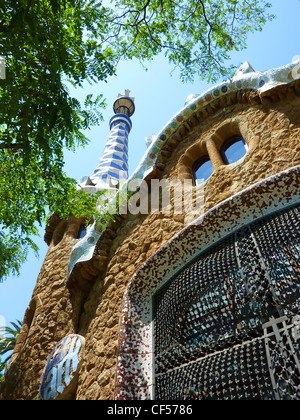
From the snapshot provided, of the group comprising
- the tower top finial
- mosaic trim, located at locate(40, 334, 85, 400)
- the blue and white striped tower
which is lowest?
mosaic trim, located at locate(40, 334, 85, 400)

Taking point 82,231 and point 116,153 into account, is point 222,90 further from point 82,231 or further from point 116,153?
point 116,153

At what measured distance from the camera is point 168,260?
112 inches

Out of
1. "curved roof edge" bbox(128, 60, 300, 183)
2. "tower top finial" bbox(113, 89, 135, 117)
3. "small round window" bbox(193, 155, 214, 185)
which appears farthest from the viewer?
"tower top finial" bbox(113, 89, 135, 117)

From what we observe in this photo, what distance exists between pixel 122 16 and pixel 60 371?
3767 mm

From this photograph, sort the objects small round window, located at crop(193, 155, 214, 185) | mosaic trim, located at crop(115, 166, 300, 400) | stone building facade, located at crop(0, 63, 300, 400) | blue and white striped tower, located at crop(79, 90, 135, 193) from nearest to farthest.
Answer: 1. stone building facade, located at crop(0, 63, 300, 400)
2. mosaic trim, located at crop(115, 166, 300, 400)
3. small round window, located at crop(193, 155, 214, 185)
4. blue and white striped tower, located at crop(79, 90, 135, 193)

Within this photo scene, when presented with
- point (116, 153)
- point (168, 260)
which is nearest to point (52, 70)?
point (168, 260)

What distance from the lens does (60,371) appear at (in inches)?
118

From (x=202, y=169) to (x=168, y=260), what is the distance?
117 centimetres

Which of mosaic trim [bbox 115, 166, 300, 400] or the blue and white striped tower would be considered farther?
the blue and white striped tower

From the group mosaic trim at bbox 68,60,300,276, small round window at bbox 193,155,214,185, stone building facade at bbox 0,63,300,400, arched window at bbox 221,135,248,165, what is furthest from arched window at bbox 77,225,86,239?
arched window at bbox 221,135,248,165

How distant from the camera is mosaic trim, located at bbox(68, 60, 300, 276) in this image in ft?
9.96

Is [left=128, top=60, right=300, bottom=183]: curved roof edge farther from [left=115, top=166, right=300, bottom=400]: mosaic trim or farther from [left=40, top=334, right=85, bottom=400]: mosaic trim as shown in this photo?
[left=40, top=334, right=85, bottom=400]: mosaic trim

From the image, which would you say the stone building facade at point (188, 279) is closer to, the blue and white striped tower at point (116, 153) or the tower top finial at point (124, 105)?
the blue and white striped tower at point (116, 153)

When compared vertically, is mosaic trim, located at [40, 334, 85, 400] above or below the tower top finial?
below
